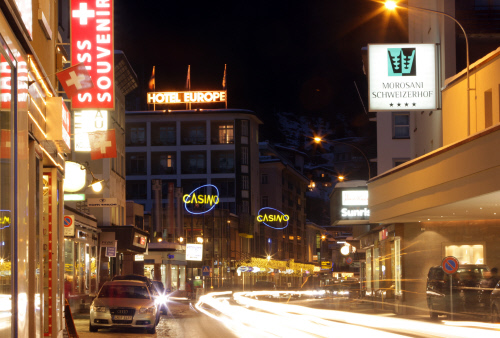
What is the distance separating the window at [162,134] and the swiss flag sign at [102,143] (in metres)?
83.6

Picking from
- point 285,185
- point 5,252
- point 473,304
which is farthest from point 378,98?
point 285,185

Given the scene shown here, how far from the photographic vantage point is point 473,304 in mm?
27391

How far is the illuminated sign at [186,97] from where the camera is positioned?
105 m

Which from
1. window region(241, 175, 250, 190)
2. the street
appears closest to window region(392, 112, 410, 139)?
the street

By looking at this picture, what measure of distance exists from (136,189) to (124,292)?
83.1 m

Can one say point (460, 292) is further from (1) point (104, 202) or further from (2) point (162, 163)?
(2) point (162, 163)

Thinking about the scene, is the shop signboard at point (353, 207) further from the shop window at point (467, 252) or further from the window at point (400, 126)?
the shop window at point (467, 252)

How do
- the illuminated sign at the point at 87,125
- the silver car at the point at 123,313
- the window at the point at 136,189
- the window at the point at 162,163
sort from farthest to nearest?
the window at the point at 162,163 → the window at the point at 136,189 → the illuminated sign at the point at 87,125 → the silver car at the point at 123,313

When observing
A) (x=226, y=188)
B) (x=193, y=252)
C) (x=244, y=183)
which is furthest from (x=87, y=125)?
(x=244, y=183)

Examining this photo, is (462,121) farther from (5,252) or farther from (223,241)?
(223,241)

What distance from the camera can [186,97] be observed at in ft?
345

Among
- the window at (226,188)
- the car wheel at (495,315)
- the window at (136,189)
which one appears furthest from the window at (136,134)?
the car wheel at (495,315)

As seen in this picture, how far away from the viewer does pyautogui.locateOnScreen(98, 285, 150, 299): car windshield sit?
23.4 metres

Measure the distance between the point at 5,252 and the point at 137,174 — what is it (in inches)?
3956
